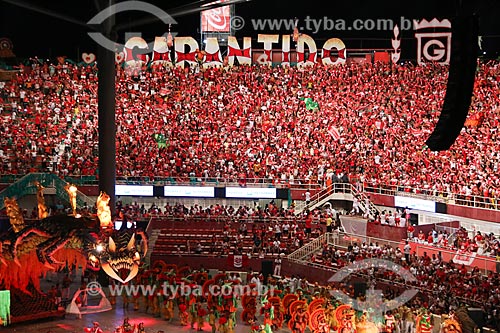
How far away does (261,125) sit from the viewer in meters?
37.8

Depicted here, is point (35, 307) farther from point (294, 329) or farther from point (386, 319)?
point (386, 319)

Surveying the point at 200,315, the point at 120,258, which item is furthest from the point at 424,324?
the point at 120,258

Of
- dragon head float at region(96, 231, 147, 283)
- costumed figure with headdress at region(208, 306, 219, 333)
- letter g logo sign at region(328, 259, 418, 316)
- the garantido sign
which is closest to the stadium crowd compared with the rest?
the garantido sign

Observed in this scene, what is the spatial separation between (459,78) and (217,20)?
3748 centimetres

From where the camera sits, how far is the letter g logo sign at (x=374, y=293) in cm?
2130

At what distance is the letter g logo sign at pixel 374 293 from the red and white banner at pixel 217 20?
2616 centimetres

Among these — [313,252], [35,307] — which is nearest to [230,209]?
[313,252]

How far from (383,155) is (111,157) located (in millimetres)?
13245

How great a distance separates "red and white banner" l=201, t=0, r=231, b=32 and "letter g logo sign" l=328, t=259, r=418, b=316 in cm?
2616

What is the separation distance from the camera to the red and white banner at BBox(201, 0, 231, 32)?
4791 cm

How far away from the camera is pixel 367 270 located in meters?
24.6

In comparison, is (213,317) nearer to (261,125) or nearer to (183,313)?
(183,313)

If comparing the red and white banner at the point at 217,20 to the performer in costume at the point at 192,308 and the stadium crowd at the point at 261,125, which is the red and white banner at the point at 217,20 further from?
the performer in costume at the point at 192,308

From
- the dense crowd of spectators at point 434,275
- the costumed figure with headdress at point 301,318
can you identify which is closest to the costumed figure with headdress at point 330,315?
the costumed figure with headdress at point 301,318
